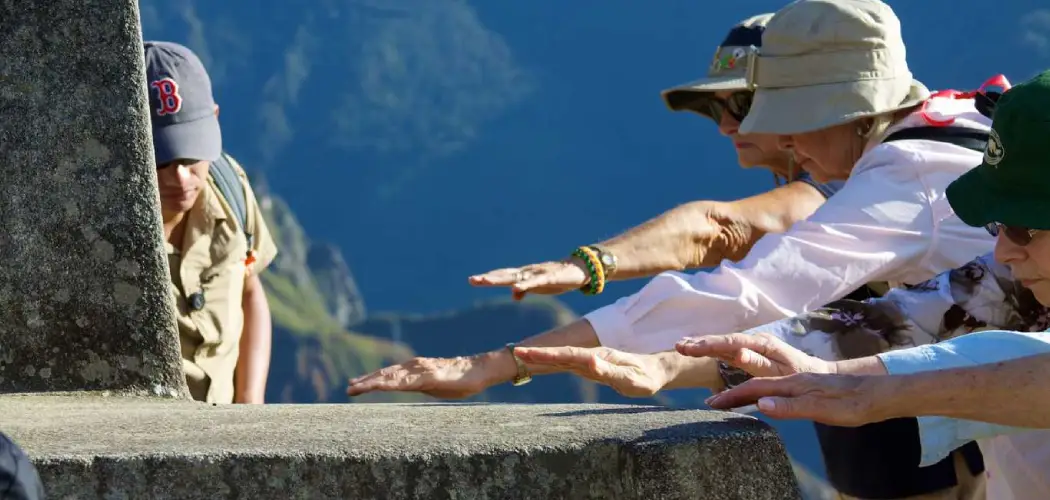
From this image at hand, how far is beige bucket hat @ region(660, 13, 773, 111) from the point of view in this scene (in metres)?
3.90

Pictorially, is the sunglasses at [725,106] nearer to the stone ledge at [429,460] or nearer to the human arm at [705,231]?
the human arm at [705,231]

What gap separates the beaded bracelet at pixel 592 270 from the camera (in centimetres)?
350

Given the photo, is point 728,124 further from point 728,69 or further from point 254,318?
point 254,318

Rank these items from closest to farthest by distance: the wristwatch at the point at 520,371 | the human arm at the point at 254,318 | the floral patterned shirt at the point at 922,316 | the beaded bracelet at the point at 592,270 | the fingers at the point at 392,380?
the floral patterned shirt at the point at 922,316
the fingers at the point at 392,380
the wristwatch at the point at 520,371
the beaded bracelet at the point at 592,270
the human arm at the point at 254,318

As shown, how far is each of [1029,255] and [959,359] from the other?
258 mm

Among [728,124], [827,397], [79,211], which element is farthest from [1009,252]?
[728,124]

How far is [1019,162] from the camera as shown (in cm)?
228

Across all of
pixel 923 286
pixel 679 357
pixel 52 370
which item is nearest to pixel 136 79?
pixel 52 370

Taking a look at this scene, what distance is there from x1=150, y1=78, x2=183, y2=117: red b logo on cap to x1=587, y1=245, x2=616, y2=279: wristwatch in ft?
3.82

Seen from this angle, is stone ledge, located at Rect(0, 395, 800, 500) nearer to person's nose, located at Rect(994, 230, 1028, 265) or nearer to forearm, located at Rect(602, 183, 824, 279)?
person's nose, located at Rect(994, 230, 1028, 265)

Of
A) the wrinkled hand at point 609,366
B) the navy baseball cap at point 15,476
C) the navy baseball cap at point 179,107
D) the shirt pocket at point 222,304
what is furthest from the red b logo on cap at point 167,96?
the navy baseball cap at point 15,476

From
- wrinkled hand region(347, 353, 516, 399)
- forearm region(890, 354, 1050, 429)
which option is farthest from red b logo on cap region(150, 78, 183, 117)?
forearm region(890, 354, 1050, 429)

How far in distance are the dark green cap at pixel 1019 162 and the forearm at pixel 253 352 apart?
2579 mm

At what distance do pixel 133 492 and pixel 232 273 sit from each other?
2313 mm
